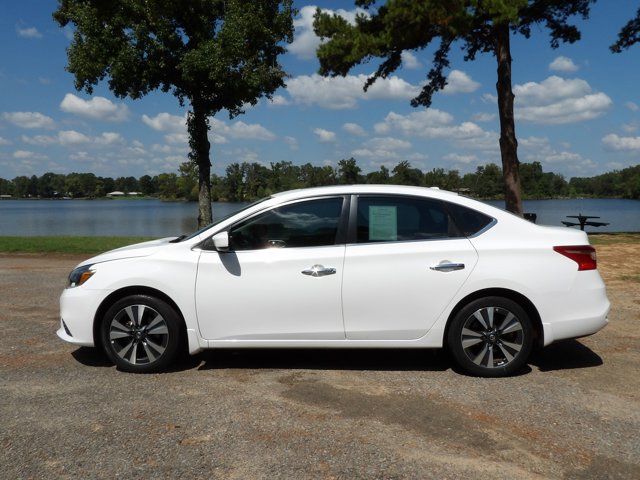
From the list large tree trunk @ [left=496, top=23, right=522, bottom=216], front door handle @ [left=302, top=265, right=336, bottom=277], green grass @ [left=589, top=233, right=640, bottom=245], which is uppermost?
large tree trunk @ [left=496, top=23, right=522, bottom=216]

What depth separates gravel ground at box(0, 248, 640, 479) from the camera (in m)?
3.13

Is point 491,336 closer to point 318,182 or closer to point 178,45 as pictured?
point 178,45

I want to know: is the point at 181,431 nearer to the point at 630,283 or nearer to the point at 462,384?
the point at 462,384

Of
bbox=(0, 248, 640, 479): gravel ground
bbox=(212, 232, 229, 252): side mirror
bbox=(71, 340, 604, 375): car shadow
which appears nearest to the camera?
bbox=(0, 248, 640, 479): gravel ground

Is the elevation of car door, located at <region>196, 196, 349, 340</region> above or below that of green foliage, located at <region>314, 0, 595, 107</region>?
below

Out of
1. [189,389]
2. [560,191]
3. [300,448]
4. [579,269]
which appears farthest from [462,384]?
[560,191]

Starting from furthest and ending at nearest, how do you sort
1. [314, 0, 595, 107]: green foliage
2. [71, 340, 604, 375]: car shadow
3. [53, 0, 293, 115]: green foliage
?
[53, 0, 293, 115]: green foliage, [314, 0, 595, 107]: green foliage, [71, 340, 604, 375]: car shadow

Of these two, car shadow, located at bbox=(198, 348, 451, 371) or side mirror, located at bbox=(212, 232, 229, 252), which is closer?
side mirror, located at bbox=(212, 232, 229, 252)

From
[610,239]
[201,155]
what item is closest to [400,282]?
[610,239]

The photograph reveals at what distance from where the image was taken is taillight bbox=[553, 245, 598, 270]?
4.61 metres

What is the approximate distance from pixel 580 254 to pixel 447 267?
1152 mm

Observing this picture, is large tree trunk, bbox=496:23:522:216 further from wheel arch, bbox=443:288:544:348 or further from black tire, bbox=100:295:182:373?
black tire, bbox=100:295:182:373

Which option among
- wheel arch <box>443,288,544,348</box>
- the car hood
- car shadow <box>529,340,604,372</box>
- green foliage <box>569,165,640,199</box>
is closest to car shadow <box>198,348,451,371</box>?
wheel arch <box>443,288,544,348</box>

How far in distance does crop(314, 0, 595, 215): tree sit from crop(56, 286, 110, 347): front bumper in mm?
11523
